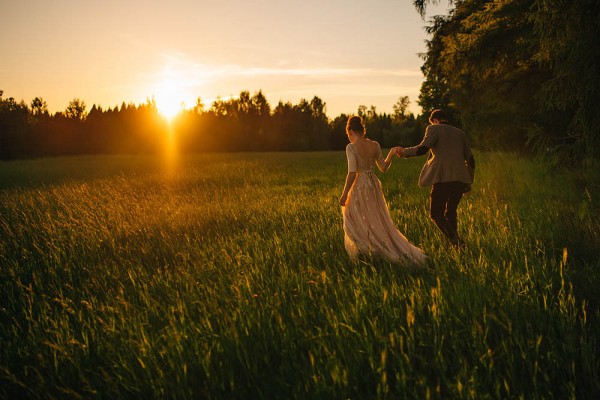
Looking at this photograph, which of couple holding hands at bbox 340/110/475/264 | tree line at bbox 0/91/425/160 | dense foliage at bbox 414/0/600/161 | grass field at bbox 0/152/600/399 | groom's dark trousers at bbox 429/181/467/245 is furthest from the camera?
tree line at bbox 0/91/425/160

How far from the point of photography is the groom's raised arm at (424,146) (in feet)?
18.4

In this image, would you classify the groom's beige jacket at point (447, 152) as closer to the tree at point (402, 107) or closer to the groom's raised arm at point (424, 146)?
the groom's raised arm at point (424, 146)

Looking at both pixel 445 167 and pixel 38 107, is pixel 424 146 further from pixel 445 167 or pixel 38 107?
pixel 38 107

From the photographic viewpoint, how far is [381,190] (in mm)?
5598

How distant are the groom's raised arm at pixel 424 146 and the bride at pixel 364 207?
218 mm

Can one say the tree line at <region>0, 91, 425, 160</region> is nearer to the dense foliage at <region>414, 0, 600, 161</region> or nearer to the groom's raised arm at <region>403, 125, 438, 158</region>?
the dense foliage at <region>414, 0, 600, 161</region>

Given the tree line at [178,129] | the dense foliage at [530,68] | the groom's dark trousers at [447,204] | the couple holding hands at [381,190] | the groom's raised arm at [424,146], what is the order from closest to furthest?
the couple holding hands at [381,190]
the groom's raised arm at [424,146]
the groom's dark trousers at [447,204]
the dense foliage at [530,68]
the tree line at [178,129]

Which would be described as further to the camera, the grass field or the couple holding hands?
the couple holding hands

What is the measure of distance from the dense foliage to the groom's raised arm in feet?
10.7

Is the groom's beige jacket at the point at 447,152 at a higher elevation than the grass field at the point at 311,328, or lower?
higher

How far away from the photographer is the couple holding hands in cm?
527

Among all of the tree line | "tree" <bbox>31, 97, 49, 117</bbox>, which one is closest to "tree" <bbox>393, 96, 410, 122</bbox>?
the tree line

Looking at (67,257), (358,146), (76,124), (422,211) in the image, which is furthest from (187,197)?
(76,124)

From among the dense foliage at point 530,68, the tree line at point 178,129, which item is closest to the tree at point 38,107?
the tree line at point 178,129
